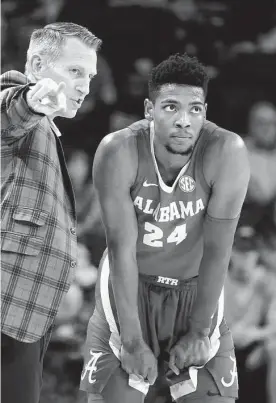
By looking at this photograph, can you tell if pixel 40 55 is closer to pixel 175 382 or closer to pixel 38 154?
pixel 38 154

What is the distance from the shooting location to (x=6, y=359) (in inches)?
76.7

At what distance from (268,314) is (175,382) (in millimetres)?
1205

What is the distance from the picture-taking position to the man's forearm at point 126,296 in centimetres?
209

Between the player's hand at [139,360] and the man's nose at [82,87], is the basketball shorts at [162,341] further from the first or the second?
the man's nose at [82,87]

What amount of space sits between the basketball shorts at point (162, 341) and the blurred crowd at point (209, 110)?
42.4 inches

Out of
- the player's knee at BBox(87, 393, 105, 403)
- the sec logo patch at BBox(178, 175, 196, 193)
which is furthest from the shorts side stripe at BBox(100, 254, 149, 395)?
the sec logo patch at BBox(178, 175, 196, 193)

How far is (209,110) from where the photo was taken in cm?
346

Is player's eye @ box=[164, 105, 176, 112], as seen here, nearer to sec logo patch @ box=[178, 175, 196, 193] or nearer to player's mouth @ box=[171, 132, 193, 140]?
player's mouth @ box=[171, 132, 193, 140]

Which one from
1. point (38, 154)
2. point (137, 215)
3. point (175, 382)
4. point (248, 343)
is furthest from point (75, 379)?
point (38, 154)

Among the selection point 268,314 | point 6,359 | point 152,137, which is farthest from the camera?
point 268,314

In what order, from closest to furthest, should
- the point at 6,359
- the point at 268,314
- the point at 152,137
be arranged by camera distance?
the point at 6,359, the point at 152,137, the point at 268,314

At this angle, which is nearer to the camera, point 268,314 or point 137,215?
point 137,215

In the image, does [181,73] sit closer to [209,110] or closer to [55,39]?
[55,39]

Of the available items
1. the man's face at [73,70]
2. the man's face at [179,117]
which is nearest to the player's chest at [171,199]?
the man's face at [179,117]
